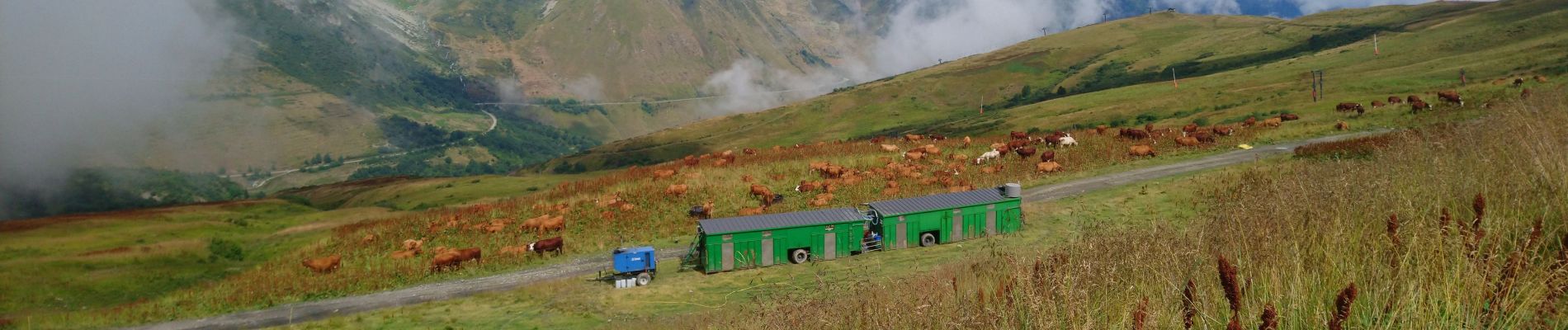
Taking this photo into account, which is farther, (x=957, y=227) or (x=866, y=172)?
(x=866, y=172)

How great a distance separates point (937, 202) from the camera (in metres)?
31.0

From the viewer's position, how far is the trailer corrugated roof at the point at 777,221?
92.1ft

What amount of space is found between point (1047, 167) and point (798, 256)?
22.4 metres

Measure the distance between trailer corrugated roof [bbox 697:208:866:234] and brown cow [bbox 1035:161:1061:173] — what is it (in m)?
19.1

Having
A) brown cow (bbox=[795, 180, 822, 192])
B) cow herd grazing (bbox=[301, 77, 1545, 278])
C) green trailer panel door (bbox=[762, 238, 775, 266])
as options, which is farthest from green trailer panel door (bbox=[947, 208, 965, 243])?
brown cow (bbox=[795, 180, 822, 192])

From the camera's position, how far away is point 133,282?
37625mm

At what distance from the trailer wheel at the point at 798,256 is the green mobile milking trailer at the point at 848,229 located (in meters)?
0.03

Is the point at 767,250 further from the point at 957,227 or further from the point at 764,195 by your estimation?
the point at 764,195

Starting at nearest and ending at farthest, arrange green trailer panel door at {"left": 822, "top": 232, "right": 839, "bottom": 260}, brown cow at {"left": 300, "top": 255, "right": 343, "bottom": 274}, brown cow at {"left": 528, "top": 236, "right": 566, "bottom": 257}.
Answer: green trailer panel door at {"left": 822, "top": 232, "right": 839, "bottom": 260} < brown cow at {"left": 300, "top": 255, "right": 343, "bottom": 274} < brown cow at {"left": 528, "top": 236, "right": 566, "bottom": 257}

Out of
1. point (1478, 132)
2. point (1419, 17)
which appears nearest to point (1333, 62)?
point (1419, 17)

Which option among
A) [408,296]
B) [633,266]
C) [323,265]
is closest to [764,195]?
[633,266]

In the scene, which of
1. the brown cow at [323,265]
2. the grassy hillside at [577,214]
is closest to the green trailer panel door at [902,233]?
the grassy hillside at [577,214]

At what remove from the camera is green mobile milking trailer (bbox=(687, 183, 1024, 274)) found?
28.1 m

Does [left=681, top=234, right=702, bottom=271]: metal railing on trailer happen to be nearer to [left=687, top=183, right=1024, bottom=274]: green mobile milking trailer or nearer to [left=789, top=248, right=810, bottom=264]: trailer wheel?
[left=687, top=183, right=1024, bottom=274]: green mobile milking trailer
